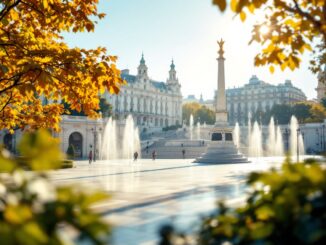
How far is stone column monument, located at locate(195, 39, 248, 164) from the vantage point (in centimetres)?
4006

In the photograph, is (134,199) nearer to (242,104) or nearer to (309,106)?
(309,106)

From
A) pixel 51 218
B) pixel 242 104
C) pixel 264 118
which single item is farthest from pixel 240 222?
pixel 242 104

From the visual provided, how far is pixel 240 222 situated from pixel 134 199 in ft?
29.3

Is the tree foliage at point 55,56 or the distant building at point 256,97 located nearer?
the tree foliage at point 55,56

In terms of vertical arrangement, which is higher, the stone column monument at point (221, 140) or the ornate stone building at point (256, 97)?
the ornate stone building at point (256, 97)

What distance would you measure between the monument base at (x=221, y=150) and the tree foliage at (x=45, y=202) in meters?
37.9

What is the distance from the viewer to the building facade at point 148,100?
403ft

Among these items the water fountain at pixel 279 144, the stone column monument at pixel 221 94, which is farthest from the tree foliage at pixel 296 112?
the stone column monument at pixel 221 94

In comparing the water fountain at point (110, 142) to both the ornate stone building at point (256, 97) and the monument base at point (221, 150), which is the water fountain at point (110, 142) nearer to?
the monument base at point (221, 150)

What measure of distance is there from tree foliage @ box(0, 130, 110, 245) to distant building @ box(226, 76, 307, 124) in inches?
5857

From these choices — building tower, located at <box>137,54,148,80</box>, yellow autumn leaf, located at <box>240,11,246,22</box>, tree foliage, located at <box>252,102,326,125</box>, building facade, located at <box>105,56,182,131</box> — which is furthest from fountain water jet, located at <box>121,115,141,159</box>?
yellow autumn leaf, located at <box>240,11,246,22</box>

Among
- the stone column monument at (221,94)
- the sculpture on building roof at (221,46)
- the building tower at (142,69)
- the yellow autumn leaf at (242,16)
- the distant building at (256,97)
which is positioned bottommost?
the yellow autumn leaf at (242,16)

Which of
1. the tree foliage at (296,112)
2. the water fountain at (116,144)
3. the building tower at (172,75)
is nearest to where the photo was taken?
the water fountain at (116,144)

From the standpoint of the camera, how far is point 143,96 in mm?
130875
